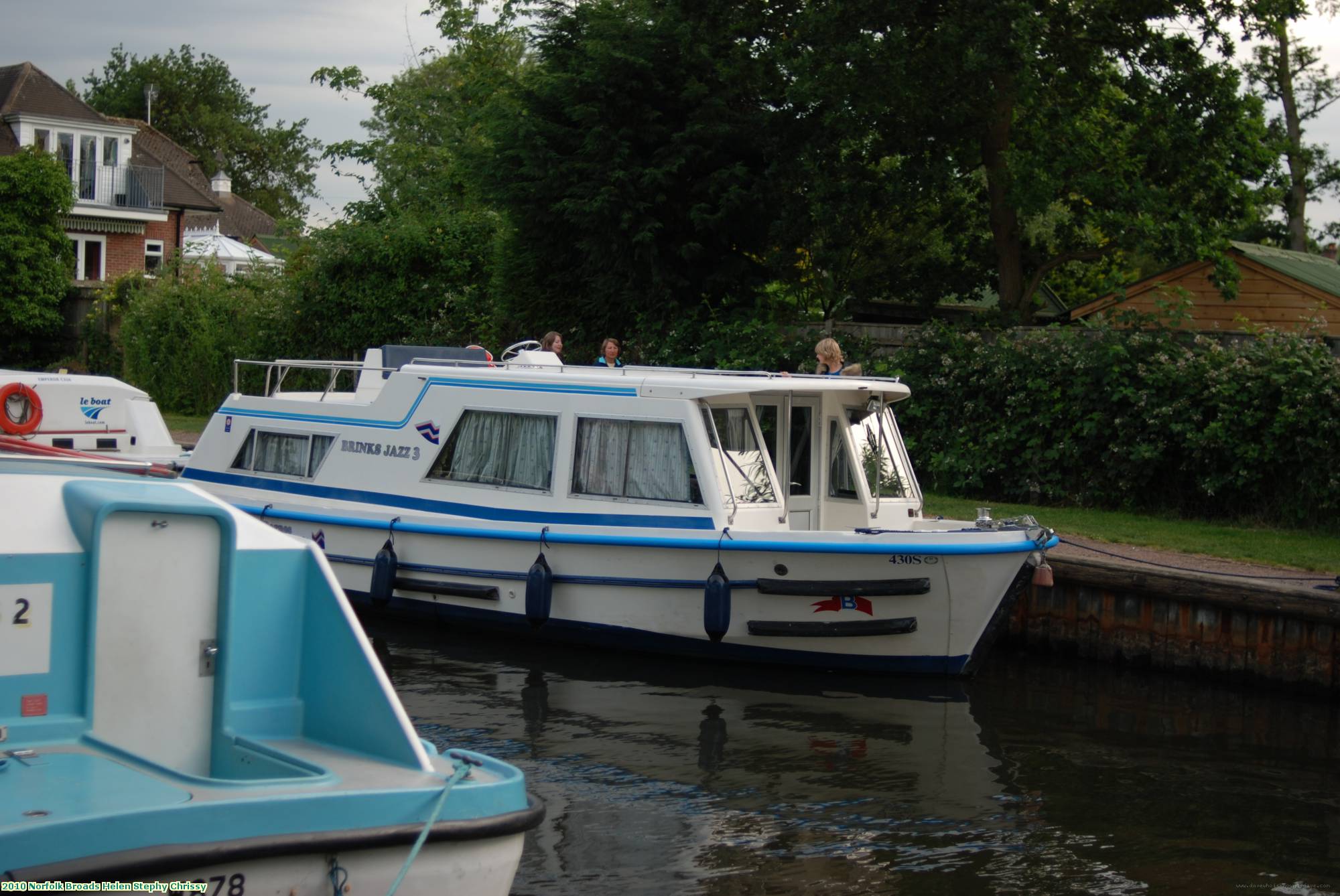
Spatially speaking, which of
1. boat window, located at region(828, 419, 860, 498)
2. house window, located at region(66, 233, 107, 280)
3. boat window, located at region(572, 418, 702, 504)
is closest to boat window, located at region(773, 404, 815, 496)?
boat window, located at region(828, 419, 860, 498)

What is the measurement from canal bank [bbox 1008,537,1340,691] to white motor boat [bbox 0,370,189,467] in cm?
931

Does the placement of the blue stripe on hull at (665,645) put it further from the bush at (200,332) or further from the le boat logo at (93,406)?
the bush at (200,332)

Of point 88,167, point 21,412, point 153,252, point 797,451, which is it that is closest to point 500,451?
point 797,451

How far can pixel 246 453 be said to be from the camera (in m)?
14.2

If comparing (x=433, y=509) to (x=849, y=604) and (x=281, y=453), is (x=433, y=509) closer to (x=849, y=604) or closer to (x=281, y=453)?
(x=281, y=453)

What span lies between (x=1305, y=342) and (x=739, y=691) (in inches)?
328

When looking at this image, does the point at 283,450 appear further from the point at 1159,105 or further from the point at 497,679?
the point at 1159,105

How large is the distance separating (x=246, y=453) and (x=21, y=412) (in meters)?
2.44

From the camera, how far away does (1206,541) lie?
13.9m

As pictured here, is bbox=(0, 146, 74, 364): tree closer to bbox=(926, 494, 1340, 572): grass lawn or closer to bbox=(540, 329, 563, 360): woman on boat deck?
bbox=(540, 329, 563, 360): woman on boat deck

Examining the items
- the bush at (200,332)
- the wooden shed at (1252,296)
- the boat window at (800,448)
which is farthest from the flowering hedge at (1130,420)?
the bush at (200,332)

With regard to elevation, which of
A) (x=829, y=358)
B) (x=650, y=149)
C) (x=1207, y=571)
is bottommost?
(x=1207, y=571)

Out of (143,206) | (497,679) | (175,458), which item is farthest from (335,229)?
(143,206)

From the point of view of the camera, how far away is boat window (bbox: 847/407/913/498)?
12188mm
